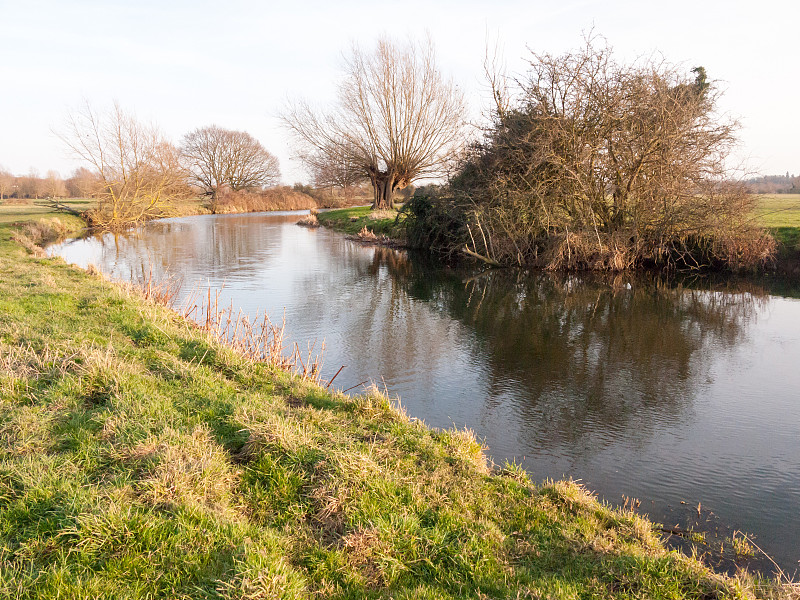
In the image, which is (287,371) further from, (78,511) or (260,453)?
(78,511)

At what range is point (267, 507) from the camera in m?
3.87

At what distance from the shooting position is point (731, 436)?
6785 mm

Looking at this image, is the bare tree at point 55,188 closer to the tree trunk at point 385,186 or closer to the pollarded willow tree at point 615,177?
the tree trunk at point 385,186

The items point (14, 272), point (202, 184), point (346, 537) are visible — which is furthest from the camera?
point (202, 184)

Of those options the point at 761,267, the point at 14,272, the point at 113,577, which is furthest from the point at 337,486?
the point at 761,267

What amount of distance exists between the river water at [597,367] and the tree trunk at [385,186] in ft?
77.4

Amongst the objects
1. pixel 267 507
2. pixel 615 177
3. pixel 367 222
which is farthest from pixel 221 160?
pixel 267 507

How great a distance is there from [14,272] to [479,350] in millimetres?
11396

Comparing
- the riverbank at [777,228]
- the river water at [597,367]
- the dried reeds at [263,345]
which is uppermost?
the riverbank at [777,228]

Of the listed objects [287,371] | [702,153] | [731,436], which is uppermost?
[702,153]

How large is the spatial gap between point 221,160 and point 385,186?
30279 millimetres

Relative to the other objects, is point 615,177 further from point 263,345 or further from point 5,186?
point 5,186

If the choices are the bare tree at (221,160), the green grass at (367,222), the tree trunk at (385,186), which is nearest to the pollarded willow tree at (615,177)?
the green grass at (367,222)

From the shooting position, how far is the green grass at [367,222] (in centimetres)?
3152
